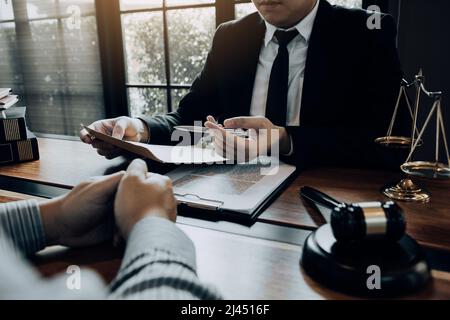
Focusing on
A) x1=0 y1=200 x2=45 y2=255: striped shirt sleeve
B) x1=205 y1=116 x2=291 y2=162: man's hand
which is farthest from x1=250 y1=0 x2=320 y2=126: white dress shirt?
x1=0 y1=200 x2=45 y2=255: striped shirt sleeve

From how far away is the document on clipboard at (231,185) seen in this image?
0.87 meters

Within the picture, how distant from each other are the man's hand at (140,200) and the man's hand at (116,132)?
1.93ft

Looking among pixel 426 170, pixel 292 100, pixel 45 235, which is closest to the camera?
pixel 45 235

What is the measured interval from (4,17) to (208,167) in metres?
3.58

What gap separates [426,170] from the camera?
2.92 ft

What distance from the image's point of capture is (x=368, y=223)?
0.58 meters

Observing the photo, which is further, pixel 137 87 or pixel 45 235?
pixel 137 87

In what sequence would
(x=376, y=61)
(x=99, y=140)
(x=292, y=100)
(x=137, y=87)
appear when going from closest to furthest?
(x=99, y=140) < (x=376, y=61) < (x=292, y=100) < (x=137, y=87)

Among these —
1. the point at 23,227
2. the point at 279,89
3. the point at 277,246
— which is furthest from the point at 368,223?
the point at 279,89

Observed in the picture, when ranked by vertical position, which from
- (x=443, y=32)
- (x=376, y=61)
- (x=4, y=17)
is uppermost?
(x=4, y=17)

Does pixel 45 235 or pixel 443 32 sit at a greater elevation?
pixel 443 32

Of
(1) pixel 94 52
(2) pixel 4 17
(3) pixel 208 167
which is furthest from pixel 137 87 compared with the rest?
(3) pixel 208 167

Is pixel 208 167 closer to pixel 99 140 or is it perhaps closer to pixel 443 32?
pixel 99 140

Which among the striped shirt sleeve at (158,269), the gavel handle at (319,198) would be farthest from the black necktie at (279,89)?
the striped shirt sleeve at (158,269)
